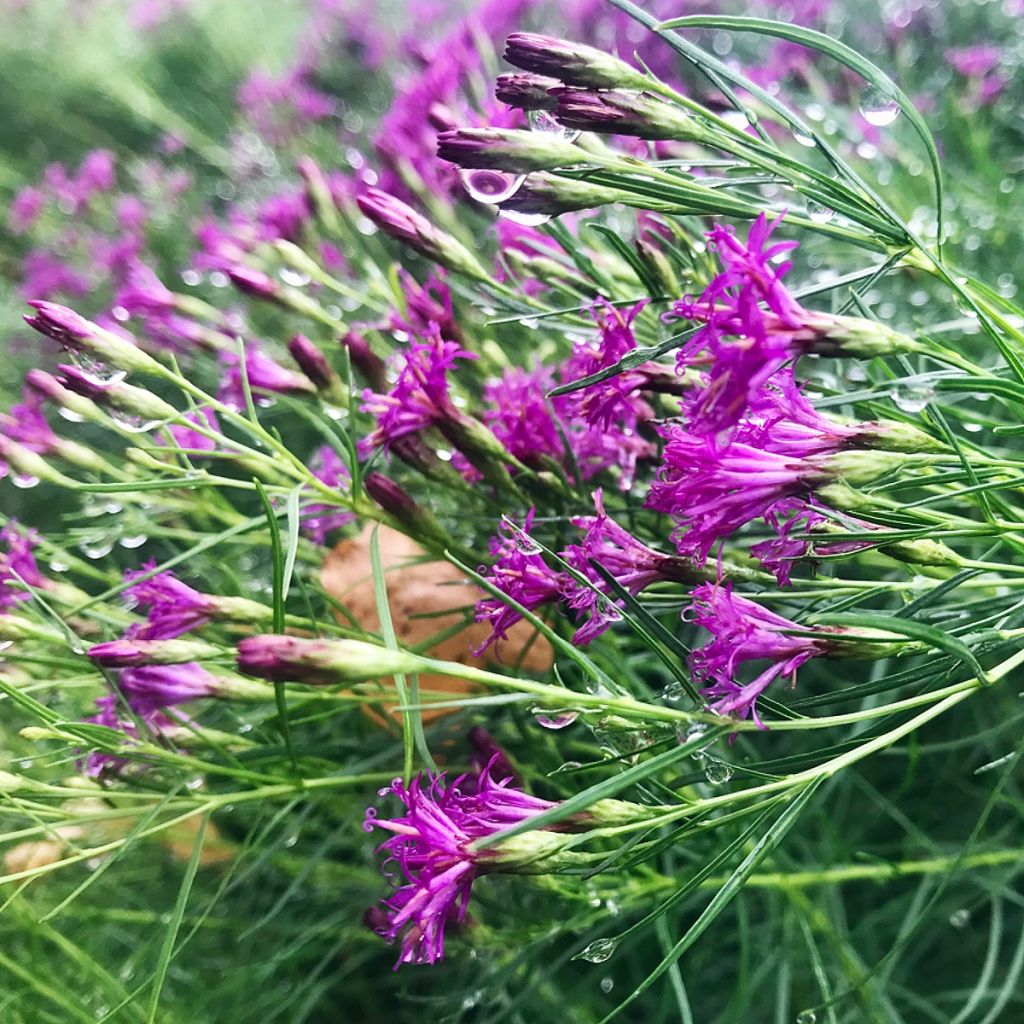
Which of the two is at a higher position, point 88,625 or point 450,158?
point 450,158

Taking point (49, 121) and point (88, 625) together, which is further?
point (49, 121)

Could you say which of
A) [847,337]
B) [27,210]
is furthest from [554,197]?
[27,210]

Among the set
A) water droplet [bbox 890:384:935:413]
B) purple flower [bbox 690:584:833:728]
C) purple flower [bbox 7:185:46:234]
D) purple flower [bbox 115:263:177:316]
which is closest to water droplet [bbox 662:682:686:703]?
purple flower [bbox 690:584:833:728]

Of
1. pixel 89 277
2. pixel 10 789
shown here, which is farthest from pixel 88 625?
pixel 89 277

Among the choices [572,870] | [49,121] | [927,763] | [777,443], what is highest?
[49,121]

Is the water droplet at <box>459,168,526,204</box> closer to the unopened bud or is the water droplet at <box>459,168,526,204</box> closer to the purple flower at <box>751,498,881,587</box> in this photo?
the unopened bud

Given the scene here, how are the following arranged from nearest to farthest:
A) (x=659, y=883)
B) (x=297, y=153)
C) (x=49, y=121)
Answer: (x=659, y=883)
(x=297, y=153)
(x=49, y=121)

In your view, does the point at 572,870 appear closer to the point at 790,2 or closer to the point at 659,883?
the point at 659,883

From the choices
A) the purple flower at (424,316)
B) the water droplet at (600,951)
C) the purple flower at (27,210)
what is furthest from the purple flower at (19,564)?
the purple flower at (27,210)
